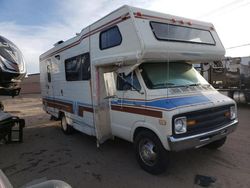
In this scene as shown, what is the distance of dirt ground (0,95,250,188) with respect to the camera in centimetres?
438

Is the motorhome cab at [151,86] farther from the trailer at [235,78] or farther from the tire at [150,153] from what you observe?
the trailer at [235,78]

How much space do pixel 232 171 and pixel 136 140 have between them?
1938mm

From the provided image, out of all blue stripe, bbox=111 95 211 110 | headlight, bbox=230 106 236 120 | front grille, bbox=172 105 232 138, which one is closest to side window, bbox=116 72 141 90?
blue stripe, bbox=111 95 211 110

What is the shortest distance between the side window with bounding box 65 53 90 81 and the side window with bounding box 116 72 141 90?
125cm

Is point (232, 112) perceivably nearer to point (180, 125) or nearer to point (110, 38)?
point (180, 125)

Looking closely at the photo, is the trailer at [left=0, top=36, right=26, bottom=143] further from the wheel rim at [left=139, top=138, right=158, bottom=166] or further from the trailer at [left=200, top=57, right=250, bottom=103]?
the trailer at [left=200, top=57, right=250, bottom=103]

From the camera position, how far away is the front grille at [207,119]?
4.22m

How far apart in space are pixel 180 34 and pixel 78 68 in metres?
Result: 3.09

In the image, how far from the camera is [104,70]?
18.9 feet

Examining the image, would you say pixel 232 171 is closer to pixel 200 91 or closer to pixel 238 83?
pixel 200 91

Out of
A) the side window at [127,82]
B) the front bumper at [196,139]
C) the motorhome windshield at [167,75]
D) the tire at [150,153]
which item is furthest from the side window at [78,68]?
the front bumper at [196,139]

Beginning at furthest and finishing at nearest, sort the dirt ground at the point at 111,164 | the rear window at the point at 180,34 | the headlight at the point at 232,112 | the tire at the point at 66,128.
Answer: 1. the tire at the point at 66,128
2. the headlight at the point at 232,112
3. the rear window at the point at 180,34
4. the dirt ground at the point at 111,164

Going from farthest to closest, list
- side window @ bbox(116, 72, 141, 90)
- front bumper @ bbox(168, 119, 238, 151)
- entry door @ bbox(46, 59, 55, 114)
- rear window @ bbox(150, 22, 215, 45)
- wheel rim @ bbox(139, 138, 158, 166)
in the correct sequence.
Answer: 1. entry door @ bbox(46, 59, 55, 114)
2. side window @ bbox(116, 72, 141, 90)
3. rear window @ bbox(150, 22, 215, 45)
4. wheel rim @ bbox(139, 138, 158, 166)
5. front bumper @ bbox(168, 119, 238, 151)

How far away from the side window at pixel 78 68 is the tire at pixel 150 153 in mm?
2380
